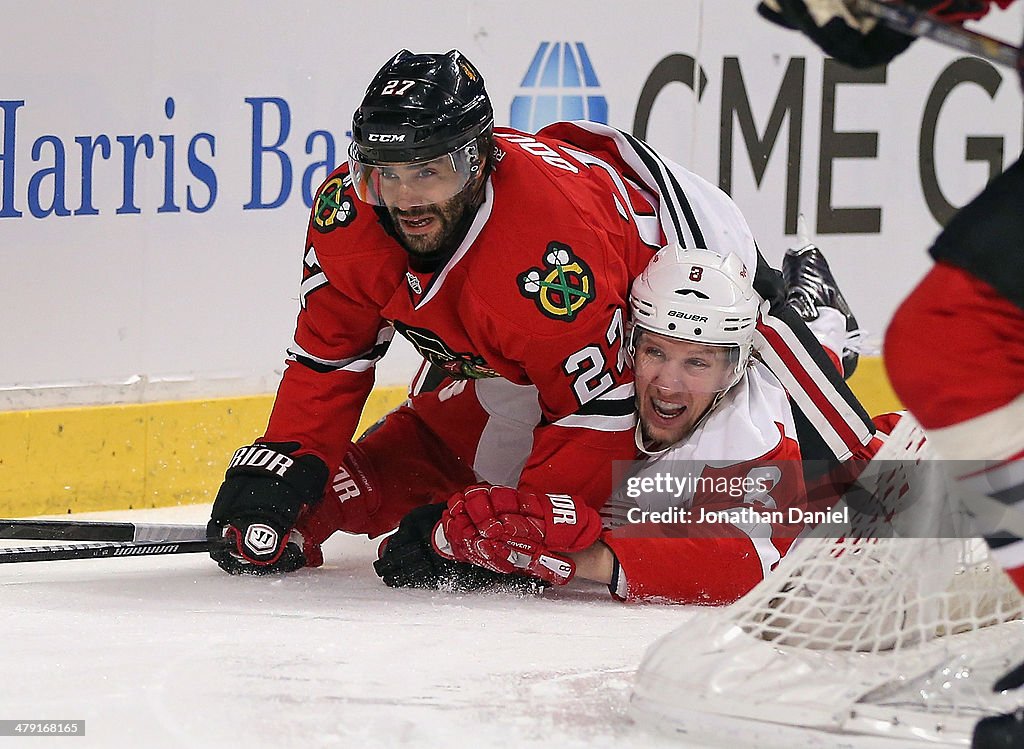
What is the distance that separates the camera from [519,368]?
285 cm

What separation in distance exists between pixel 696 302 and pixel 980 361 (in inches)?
42.8

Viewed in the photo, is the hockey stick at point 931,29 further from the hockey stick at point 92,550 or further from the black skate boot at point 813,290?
the black skate boot at point 813,290

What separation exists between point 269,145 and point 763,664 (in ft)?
7.08

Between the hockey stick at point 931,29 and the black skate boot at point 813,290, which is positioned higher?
the hockey stick at point 931,29

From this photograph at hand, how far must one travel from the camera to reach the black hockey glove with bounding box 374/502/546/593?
285 cm

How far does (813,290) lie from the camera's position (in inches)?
150

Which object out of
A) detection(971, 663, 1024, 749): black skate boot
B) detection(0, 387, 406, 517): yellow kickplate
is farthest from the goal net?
detection(0, 387, 406, 517): yellow kickplate

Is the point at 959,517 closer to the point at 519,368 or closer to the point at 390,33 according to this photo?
the point at 519,368

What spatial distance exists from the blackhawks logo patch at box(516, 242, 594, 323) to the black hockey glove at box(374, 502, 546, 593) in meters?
0.46

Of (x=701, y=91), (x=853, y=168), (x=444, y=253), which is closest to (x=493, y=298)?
(x=444, y=253)

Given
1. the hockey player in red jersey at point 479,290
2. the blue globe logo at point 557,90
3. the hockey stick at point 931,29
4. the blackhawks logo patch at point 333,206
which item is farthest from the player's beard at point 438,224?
the blue globe logo at point 557,90

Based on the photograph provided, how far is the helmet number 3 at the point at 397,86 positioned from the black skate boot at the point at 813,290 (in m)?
1.32

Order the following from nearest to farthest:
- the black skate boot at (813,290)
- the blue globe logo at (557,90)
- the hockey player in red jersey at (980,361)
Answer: the hockey player in red jersey at (980,361)
the black skate boot at (813,290)
the blue globe logo at (557,90)

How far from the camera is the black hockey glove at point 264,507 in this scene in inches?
113
